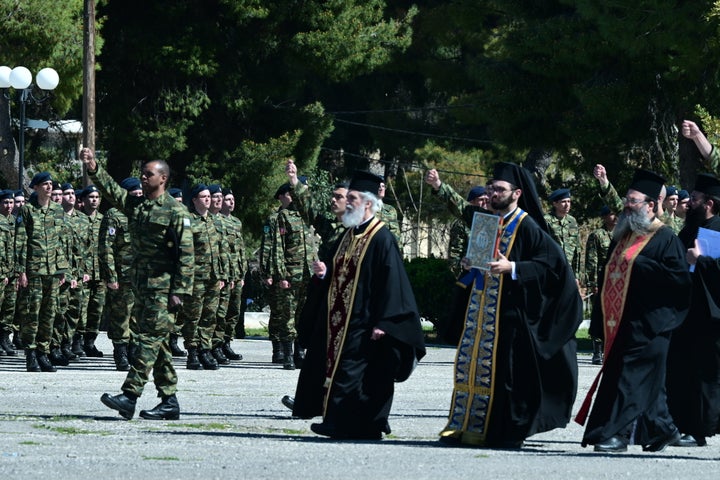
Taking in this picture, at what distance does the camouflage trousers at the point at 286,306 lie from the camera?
18.0m

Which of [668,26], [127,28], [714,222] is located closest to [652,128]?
[668,26]

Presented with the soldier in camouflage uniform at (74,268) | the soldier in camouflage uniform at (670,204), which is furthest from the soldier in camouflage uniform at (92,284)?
the soldier in camouflage uniform at (670,204)

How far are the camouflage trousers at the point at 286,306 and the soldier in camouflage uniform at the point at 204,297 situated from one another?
2.19 ft

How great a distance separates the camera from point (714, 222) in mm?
11352

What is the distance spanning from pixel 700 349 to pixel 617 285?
856 mm

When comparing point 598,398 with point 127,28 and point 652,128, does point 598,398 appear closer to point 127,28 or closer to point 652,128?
point 652,128

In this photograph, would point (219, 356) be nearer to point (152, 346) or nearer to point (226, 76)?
point (152, 346)

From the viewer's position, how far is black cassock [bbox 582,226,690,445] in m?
10.6

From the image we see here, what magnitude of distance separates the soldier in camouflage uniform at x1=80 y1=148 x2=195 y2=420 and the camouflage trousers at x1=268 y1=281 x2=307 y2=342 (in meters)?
6.09

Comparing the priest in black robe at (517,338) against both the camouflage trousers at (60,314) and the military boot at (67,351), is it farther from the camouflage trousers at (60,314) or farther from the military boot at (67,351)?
the military boot at (67,351)

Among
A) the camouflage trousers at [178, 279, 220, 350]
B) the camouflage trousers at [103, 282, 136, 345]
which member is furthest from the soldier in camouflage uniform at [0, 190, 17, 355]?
the camouflage trousers at [178, 279, 220, 350]

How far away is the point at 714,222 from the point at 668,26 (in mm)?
13255

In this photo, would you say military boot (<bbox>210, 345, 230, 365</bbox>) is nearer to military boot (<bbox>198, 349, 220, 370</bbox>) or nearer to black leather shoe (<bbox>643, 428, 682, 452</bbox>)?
military boot (<bbox>198, 349, 220, 370</bbox>)

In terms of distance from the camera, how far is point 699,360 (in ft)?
37.0
